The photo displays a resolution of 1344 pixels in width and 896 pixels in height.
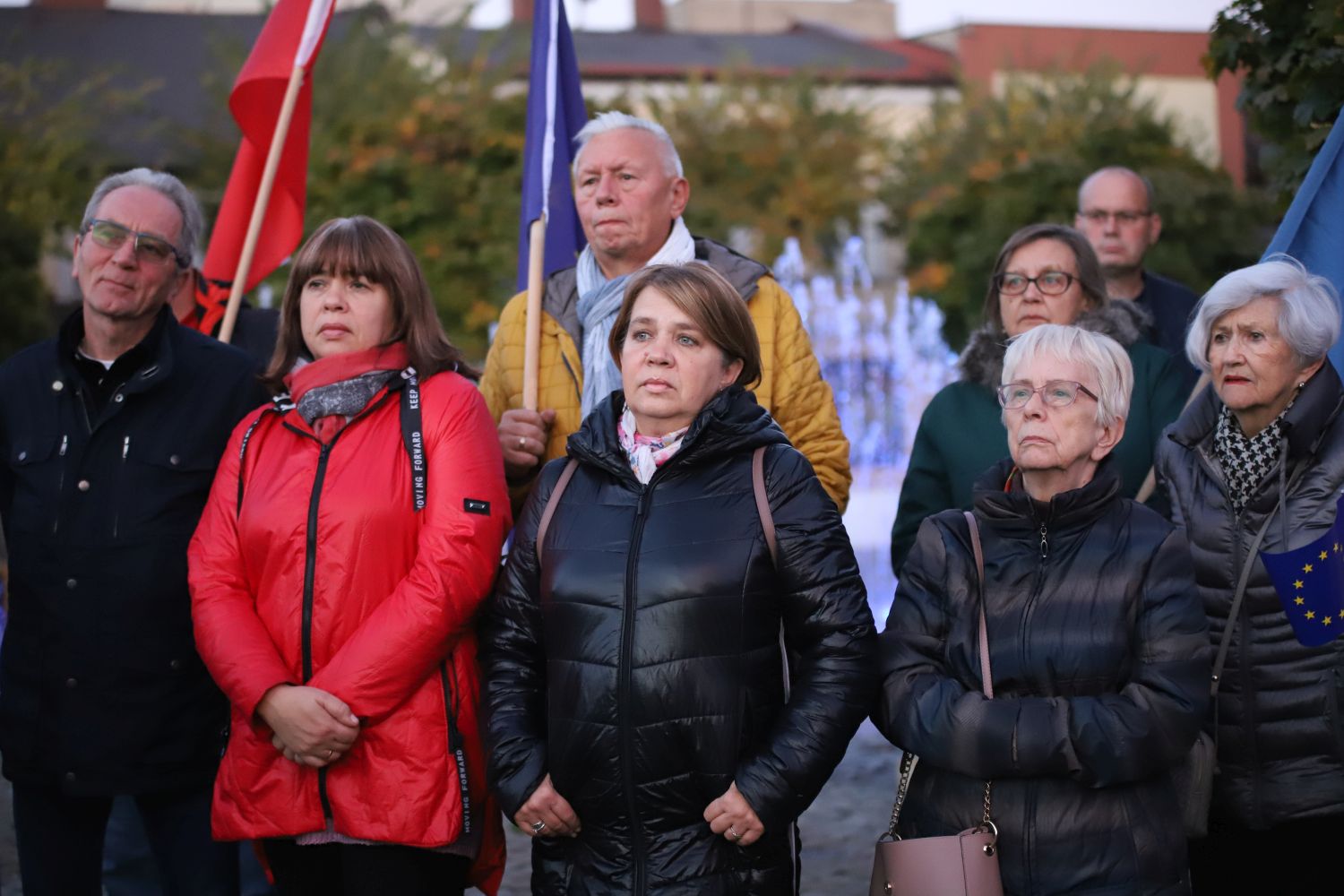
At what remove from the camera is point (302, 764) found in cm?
367

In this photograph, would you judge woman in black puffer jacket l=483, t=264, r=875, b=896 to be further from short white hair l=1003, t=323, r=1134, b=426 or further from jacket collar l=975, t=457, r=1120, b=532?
short white hair l=1003, t=323, r=1134, b=426

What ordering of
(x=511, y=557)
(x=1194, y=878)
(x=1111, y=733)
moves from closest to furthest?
(x=1111, y=733) → (x=511, y=557) → (x=1194, y=878)

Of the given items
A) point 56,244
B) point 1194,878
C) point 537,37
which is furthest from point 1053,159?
point 56,244

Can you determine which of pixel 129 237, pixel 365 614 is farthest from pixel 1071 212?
pixel 365 614

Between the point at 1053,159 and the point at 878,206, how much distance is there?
2099cm

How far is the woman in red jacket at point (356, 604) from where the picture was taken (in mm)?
3623

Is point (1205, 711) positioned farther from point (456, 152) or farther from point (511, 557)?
point (456, 152)

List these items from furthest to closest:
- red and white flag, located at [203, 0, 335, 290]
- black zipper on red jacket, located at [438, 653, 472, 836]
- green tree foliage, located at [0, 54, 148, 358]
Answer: green tree foliage, located at [0, 54, 148, 358], red and white flag, located at [203, 0, 335, 290], black zipper on red jacket, located at [438, 653, 472, 836]

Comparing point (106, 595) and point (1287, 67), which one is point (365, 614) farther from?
point (1287, 67)

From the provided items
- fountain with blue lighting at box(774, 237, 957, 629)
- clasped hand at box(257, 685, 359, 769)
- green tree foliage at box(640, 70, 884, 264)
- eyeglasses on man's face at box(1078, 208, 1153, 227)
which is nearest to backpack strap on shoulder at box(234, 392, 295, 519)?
clasped hand at box(257, 685, 359, 769)

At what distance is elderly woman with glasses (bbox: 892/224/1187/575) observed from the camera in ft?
15.5

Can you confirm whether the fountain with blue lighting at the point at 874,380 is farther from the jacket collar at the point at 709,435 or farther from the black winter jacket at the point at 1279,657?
A: the jacket collar at the point at 709,435

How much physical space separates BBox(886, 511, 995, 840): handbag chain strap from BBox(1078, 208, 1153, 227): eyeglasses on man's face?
133 inches

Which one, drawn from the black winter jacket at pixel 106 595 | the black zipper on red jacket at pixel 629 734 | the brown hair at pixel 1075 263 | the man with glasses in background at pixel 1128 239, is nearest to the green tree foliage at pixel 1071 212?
the man with glasses in background at pixel 1128 239
